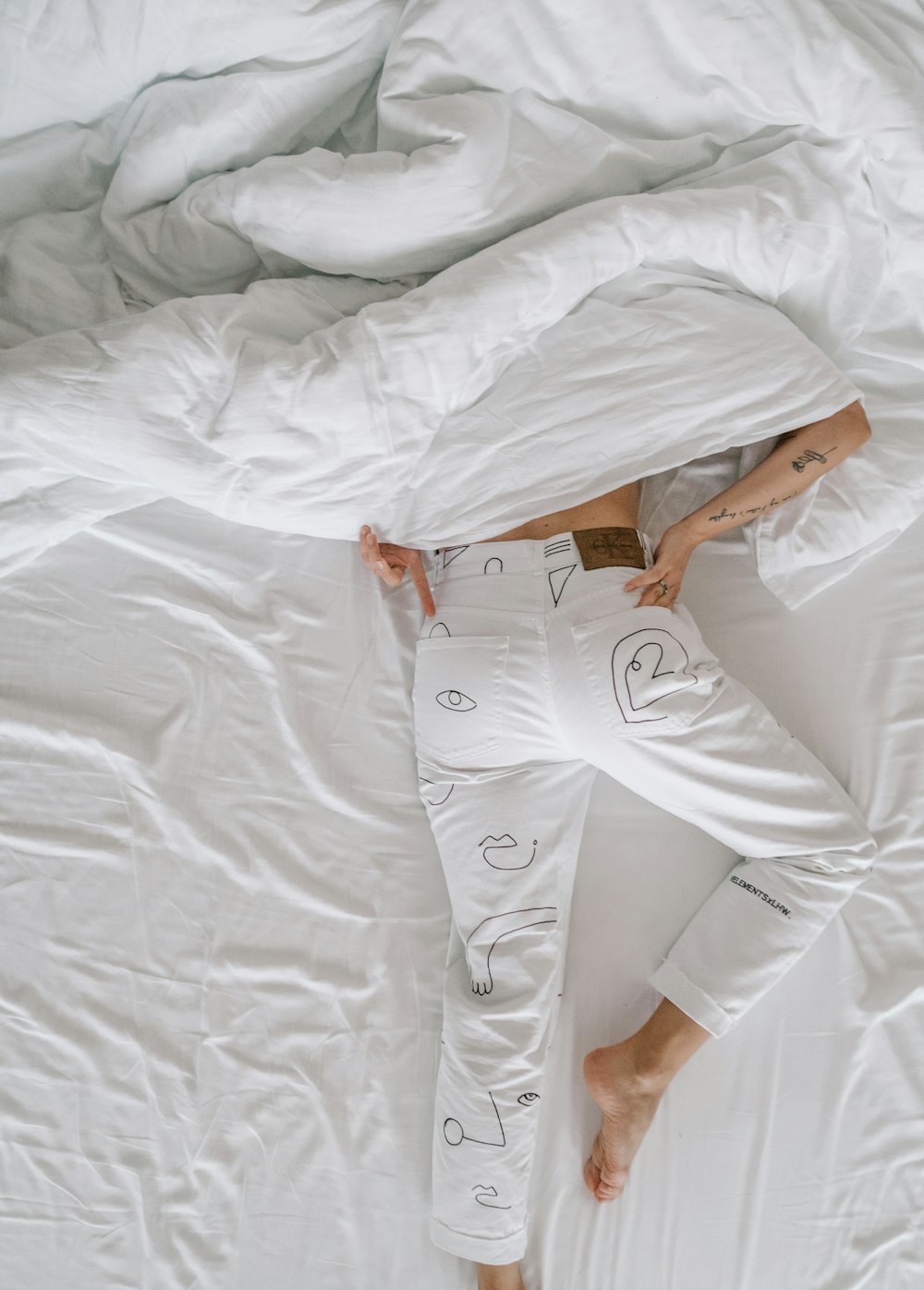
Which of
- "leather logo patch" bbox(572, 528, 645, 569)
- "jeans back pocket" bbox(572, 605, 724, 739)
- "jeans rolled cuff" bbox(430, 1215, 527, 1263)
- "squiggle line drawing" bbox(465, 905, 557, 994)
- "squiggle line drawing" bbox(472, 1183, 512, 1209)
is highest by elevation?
"leather logo patch" bbox(572, 528, 645, 569)

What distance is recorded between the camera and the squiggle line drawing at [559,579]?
106cm

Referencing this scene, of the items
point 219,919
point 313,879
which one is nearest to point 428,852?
point 313,879

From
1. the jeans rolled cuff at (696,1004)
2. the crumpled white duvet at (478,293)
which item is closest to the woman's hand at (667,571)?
the crumpled white duvet at (478,293)

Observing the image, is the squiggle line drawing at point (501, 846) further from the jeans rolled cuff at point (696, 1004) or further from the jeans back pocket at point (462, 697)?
the jeans rolled cuff at point (696, 1004)

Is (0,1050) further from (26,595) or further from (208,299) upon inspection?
(208,299)

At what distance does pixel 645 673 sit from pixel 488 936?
37 centimetres

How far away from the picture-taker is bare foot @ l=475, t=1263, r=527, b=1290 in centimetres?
97

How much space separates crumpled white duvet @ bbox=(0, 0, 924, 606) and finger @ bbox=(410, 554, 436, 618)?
0.16ft

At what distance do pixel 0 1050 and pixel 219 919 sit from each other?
0.29 metres

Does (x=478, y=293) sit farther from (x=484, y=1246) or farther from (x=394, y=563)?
(x=484, y=1246)

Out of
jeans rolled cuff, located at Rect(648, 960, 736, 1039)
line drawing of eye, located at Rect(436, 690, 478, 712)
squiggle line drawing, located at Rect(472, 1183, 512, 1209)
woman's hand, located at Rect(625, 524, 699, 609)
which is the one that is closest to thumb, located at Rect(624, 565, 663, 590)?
woman's hand, located at Rect(625, 524, 699, 609)

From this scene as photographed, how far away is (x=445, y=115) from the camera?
109 cm

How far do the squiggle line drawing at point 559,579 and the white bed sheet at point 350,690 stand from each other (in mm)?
209

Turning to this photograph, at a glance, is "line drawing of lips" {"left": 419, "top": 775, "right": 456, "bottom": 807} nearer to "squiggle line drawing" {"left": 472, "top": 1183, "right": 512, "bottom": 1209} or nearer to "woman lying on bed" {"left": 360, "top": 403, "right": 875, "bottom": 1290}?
"woman lying on bed" {"left": 360, "top": 403, "right": 875, "bottom": 1290}
